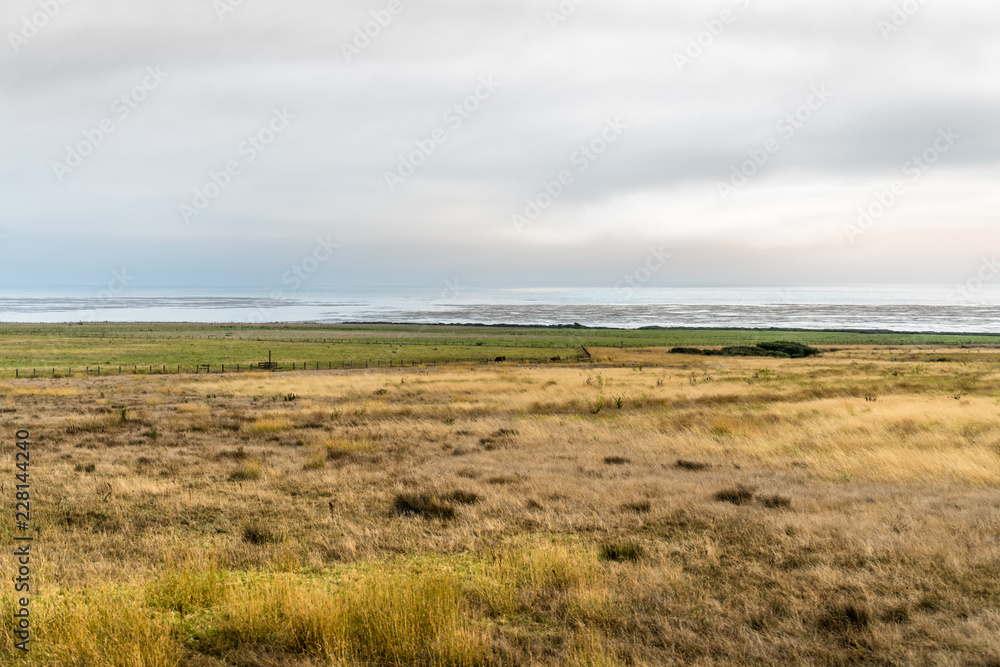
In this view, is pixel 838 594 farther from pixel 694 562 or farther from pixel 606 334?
pixel 606 334

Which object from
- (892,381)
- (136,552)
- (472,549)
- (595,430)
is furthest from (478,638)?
(892,381)

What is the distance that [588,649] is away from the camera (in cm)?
516

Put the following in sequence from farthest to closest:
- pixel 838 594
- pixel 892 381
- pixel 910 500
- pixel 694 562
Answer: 1. pixel 892 381
2. pixel 910 500
3. pixel 694 562
4. pixel 838 594

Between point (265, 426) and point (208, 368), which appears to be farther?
point (208, 368)

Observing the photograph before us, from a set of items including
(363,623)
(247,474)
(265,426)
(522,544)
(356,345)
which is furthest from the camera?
(356,345)

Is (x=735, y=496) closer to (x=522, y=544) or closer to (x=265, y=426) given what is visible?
(x=522, y=544)

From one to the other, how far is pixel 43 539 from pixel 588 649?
27.1 ft

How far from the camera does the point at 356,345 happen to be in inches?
3809

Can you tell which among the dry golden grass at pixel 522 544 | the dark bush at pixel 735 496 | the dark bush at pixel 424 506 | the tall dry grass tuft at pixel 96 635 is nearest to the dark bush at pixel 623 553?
the dry golden grass at pixel 522 544

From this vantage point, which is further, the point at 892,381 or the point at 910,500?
the point at 892,381

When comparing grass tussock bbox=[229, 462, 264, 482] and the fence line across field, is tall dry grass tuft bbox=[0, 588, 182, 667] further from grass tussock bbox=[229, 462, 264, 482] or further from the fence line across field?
the fence line across field

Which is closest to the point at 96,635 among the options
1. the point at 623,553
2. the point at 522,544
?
the point at 522,544

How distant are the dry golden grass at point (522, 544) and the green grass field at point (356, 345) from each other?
4809 cm

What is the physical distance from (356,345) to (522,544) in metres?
91.6
